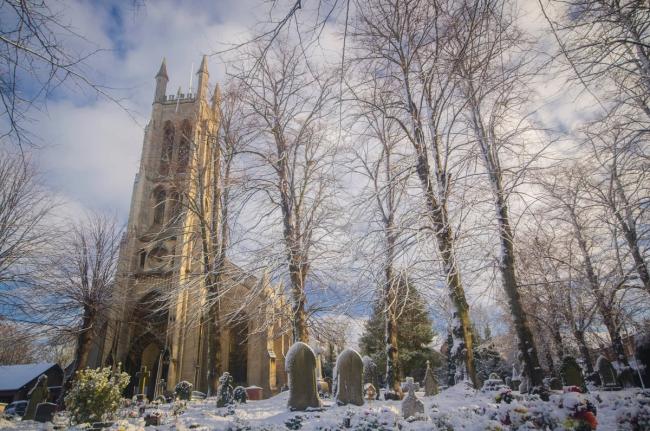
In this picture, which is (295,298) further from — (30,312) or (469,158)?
(30,312)

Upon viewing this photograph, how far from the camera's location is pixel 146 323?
70.3 ft

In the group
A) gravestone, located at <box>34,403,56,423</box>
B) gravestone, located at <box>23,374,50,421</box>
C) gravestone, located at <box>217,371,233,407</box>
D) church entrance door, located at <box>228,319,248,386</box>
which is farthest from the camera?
church entrance door, located at <box>228,319,248,386</box>

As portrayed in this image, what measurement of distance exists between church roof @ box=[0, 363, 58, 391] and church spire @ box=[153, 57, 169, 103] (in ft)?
68.8

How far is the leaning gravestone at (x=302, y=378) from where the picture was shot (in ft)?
26.9

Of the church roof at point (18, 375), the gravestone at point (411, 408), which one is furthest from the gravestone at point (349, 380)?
the church roof at point (18, 375)

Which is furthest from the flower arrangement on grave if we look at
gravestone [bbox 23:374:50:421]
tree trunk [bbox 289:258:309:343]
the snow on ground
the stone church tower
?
tree trunk [bbox 289:258:309:343]

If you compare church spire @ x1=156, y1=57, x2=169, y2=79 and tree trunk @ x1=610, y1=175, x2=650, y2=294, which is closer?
tree trunk @ x1=610, y1=175, x2=650, y2=294

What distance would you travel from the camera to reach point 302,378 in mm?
8367

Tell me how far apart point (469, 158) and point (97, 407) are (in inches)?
357

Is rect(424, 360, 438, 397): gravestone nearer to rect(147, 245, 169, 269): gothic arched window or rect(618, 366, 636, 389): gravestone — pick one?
rect(618, 366, 636, 389): gravestone

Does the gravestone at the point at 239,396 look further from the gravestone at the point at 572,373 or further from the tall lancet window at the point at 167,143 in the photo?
the tall lancet window at the point at 167,143

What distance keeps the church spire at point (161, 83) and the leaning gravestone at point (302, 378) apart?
2593 cm

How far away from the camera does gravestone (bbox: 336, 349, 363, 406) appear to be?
8.76 meters

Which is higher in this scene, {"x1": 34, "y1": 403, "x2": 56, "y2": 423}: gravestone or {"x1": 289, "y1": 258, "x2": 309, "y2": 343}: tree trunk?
{"x1": 289, "y1": 258, "x2": 309, "y2": 343}: tree trunk
